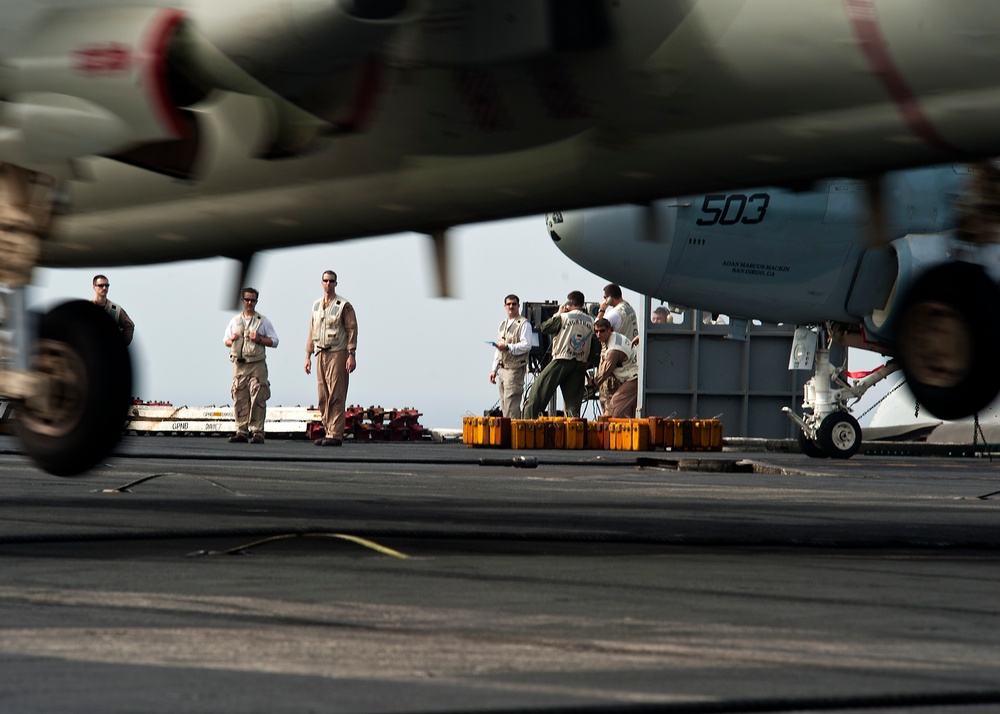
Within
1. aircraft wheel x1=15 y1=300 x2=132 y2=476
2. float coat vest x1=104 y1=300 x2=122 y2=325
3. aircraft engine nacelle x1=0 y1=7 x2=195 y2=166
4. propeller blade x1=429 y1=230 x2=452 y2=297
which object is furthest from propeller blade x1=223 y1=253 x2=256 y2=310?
float coat vest x1=104 y1=300 x2=122 y2=325

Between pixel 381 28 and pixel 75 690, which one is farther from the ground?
pixel 381 28

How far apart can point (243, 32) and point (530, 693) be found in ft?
10.2

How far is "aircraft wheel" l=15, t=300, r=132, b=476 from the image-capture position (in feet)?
21.1

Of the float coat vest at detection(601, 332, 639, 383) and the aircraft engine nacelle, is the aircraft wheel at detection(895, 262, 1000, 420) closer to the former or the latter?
the aircraft engine nacelle

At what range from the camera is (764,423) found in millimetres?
24859

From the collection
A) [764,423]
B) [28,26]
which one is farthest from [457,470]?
[764,423]

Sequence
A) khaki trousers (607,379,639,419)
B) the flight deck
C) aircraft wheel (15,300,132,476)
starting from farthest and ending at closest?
khaki trousers (607,379,639,419), aircraft wheel (15,300,132,476), the flight deck

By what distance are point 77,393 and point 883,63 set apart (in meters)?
4.04

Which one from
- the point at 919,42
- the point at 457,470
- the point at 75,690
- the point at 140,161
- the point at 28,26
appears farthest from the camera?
the point at 457,470

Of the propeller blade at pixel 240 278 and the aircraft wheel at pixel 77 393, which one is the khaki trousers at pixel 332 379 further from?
the aircraft wheel at pixel 77 393

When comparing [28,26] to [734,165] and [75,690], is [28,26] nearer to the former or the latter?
[734,165]

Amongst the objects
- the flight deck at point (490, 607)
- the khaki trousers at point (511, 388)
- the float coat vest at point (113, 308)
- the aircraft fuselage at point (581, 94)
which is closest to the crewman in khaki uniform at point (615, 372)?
the khaki trousers at point (511, 388)

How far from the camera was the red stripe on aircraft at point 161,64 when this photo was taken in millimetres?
5223

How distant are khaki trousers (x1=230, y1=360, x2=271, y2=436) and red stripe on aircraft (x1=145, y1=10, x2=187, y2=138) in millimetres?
13662
